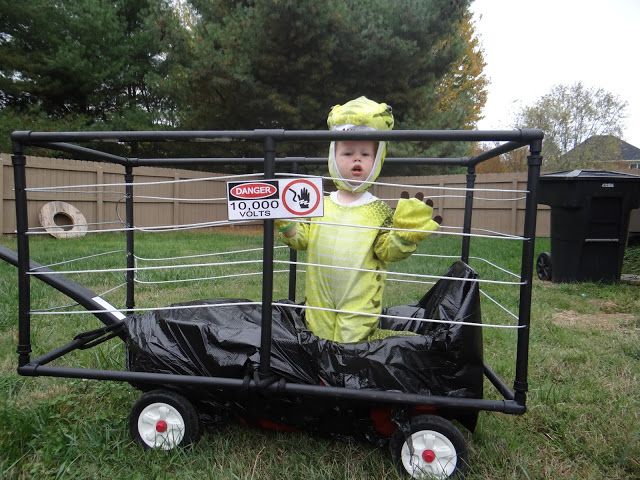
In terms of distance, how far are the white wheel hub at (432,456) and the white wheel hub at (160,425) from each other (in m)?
0.80

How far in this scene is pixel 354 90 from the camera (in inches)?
425

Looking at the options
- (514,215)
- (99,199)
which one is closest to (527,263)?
(99,199)

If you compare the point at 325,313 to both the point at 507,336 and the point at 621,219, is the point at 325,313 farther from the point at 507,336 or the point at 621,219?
the point at 621,219

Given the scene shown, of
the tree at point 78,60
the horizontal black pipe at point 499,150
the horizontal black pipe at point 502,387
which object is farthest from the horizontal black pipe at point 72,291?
the tree at point 78,60

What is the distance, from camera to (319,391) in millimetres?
1517

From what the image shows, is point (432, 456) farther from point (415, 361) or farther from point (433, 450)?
point (415, 361)

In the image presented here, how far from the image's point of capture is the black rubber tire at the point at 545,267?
530 centimetres

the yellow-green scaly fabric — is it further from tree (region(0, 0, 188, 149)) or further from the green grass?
tree (region(0, 0, 188, 149))

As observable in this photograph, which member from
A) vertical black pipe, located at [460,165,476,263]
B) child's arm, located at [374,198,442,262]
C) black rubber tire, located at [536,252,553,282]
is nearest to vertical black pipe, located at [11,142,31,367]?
child's arm, located at [374,198,442,262]

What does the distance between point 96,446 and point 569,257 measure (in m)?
4.80

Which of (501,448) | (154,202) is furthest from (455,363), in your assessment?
(154,202)

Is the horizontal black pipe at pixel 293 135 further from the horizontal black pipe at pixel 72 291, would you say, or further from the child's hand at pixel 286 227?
the horizontal black pipe at pixel 72 291

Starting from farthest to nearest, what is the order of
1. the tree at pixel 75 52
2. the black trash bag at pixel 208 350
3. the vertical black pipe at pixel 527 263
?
the tree at pixel 75 52
the black trash bag at pixel 208 350
the vertical black pipe at pixel 527 263

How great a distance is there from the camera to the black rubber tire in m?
5.30
